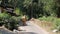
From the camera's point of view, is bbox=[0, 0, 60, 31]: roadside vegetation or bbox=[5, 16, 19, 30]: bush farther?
bbox=[0, 0, 60, 31]: roadside vegetation

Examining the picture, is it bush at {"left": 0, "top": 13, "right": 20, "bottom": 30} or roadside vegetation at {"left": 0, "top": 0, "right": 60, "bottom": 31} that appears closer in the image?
bush at {"left": 0, "top": 13, "right": 20, "bottom": 30}

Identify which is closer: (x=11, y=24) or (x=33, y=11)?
(x=11, y=24)

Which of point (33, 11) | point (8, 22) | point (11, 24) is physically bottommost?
point (11, 24)

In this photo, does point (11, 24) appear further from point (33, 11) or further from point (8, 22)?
point (33, 11)

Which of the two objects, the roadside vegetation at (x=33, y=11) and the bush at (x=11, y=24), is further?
the roadside vegetation at (x=33, y=11)

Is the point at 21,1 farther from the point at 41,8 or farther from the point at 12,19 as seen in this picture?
the point at 12,19

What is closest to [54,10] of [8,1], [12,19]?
[12,19]

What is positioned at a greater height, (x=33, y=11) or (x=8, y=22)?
(x=33, y=11)

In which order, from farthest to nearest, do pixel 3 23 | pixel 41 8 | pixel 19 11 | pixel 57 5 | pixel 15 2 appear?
1. pixel 15 2
2. pixel 19 11
3. pixel 41 8
4. pixel 57 5
5. pixel 3 23

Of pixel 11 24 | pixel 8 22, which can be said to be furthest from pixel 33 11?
pixel 8 22

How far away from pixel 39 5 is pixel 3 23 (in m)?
22.7

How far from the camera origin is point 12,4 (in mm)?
57688

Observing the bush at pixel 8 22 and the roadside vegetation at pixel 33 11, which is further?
the roadside vegetation at pixel 33 11

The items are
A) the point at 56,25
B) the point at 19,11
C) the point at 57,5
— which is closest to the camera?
the point at 56,25
